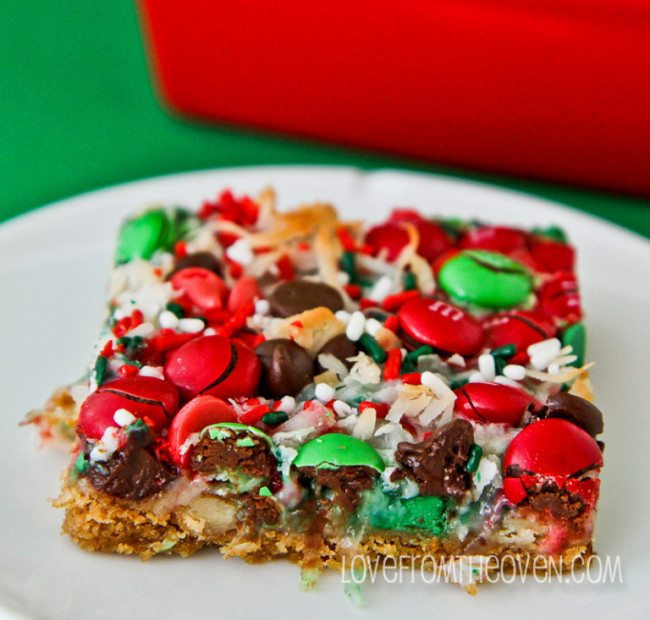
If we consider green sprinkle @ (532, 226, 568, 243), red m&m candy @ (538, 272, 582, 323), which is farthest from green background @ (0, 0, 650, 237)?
red m&m candy @ (538, 272, 582, 323)

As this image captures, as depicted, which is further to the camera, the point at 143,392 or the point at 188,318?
the point at 188,318

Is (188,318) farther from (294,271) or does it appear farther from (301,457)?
(301,457)

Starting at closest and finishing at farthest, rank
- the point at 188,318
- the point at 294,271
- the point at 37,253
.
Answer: the point at 188,318 → the point at 294,271 → the point at 37,253

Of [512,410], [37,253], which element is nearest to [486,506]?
[512,410]

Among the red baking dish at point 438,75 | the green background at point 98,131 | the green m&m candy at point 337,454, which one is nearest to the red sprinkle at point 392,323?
the green m&m candy at point 337,454

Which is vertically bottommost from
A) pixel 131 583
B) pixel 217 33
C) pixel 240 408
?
pixel 131 583

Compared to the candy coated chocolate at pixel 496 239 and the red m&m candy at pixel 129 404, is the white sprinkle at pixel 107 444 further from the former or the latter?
the candy coated chocolate at pixel 496 239
